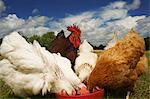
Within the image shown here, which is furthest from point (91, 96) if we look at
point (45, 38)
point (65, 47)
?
point (45, 38)

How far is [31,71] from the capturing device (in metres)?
2.74

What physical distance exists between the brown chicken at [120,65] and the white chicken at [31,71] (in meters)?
0.18

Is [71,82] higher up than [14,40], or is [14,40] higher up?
[14,40]

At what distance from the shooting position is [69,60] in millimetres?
3213

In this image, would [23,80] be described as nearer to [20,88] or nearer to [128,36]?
[20,88]

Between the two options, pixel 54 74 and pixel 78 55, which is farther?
pixel 78 55

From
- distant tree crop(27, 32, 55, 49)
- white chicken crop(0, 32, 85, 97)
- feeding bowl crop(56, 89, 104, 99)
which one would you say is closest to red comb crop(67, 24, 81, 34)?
distant tree crop(27, 32, 55, 49)

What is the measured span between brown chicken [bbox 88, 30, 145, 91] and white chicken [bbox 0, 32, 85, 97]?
181 mm

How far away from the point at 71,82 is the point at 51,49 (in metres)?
0.60

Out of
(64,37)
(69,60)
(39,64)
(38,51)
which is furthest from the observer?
(64,37)

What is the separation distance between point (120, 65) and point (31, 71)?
68 cm

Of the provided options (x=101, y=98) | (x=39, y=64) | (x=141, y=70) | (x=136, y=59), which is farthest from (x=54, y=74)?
(x=141, y=70)

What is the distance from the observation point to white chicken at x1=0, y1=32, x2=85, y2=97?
274 centimetres

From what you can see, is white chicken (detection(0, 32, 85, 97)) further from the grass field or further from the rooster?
the rooster
